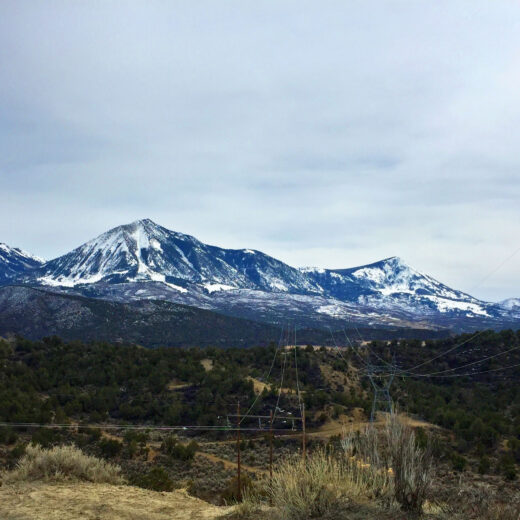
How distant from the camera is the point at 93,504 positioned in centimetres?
1180

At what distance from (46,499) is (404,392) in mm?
55957

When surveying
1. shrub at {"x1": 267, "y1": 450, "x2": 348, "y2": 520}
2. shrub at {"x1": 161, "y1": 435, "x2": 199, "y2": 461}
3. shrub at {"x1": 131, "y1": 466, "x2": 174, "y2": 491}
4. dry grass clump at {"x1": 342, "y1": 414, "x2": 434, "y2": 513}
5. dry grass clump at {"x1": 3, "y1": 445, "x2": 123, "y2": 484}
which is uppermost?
dry grass clump at {"x1": 342, "y1": 414, "x2": 434, "y2": 513}

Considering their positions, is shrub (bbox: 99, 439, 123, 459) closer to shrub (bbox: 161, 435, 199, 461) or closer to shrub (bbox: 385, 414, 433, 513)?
shrub (bbox: 161, 435, 199, 461)

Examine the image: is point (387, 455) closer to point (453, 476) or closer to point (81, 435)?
point (453, 476)

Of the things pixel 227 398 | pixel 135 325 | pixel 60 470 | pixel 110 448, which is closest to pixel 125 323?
pixel 135 325

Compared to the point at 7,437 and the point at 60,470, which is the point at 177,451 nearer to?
the point at 7,437

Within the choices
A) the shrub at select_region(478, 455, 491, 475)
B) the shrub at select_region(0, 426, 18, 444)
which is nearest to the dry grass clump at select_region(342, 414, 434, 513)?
the shrub at select_region(478, 455, 491, 475)

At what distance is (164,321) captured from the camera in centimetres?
16462

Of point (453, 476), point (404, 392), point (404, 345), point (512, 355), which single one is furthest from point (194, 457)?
point (404, 345)

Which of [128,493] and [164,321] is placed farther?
[164,321]

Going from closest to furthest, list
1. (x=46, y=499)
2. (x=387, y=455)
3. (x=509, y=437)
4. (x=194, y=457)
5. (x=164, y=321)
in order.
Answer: (x=387, y=455) < (x=46, y=499) < (x=194, y=457) < (x=509, y=437) < (x=164, y=321)

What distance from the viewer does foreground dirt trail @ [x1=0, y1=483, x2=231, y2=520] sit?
10875 millimetres

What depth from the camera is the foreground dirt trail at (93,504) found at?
10.9 metres

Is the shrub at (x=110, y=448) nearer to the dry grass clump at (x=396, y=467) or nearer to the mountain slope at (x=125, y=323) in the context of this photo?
the dry grass clump at (x=396, y=467)
